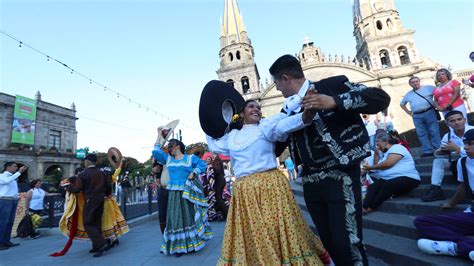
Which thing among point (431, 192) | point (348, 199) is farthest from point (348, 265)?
point (431, 192)

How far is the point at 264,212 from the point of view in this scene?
2.05 meters

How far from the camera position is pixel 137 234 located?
618 centimetres

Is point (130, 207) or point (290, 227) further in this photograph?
point (130, 207)

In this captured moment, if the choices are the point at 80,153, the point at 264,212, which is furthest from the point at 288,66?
the point at 80,153

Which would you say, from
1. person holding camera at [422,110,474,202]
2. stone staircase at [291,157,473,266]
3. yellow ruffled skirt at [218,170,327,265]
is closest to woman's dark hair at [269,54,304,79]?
yellow ruffled skirt at [218,170,327,265]

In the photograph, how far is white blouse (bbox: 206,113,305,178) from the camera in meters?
2.07

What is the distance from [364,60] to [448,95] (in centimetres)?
4071

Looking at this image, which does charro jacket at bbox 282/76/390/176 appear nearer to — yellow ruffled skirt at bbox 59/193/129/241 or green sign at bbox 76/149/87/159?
yellow ruffled skirt at bbox 59/193/129/241

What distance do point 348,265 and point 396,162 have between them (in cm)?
278

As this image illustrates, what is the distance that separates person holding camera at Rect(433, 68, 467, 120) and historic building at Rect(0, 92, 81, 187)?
3087 centimetres

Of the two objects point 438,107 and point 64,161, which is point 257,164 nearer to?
point 438,107

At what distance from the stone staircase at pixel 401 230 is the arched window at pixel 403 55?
40.4 metres

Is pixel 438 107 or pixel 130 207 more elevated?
pixel 438 107

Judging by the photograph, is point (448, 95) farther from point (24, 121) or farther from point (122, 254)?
point (24, 121)
